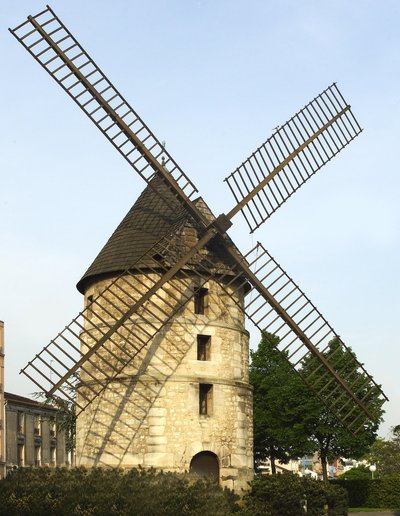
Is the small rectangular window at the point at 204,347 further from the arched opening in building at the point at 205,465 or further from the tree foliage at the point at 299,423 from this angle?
the tree foliage at the point at 299,423

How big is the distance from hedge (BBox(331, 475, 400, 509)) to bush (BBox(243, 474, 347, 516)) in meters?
21.2

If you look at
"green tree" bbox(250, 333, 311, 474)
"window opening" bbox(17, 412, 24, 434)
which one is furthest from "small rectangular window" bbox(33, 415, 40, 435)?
"green tree" bbox(250, 333, 311, 474)

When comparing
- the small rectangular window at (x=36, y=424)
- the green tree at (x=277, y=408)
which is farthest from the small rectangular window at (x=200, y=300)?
the small rectangular window at (x=36, y=424)

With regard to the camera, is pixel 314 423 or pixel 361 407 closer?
pixel 361 407

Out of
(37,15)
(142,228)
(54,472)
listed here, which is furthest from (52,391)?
(37,15)

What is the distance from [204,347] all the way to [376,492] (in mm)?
25224

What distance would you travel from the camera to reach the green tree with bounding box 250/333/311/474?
142 ft

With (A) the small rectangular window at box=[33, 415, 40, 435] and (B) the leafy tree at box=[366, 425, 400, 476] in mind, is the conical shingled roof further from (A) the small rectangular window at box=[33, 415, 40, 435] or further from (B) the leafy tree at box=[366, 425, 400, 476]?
(B) the leafy tree at box=[366, 425, 400, 476]

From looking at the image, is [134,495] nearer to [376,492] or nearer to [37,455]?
[376,492]

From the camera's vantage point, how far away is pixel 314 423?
142ft

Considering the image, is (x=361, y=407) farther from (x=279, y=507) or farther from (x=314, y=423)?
(x=314, y=423)

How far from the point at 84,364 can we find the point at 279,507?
698cm

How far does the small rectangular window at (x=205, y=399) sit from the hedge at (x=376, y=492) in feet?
75.6

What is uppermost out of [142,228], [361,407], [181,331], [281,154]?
[281,154]
